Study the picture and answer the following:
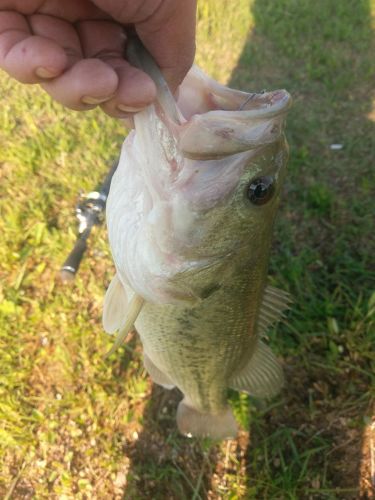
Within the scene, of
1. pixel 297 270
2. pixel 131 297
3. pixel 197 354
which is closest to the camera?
pixel 131 297

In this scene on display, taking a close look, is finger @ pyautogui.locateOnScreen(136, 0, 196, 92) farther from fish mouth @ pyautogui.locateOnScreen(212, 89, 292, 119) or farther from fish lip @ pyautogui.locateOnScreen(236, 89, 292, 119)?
fish lip @ pyautogui.locateOnScreen(236, 89, 292, 119)

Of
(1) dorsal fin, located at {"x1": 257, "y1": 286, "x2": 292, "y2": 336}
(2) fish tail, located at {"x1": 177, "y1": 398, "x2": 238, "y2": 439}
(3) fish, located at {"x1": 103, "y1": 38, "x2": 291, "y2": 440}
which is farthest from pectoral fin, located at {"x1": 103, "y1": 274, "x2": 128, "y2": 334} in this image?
(2) fish tail, located at {"x1": 177, "y1": 398, "x2": 238, "y2": 439}

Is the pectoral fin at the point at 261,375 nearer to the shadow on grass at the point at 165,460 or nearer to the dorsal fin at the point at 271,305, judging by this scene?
the dorsal fin at the point at 271,305

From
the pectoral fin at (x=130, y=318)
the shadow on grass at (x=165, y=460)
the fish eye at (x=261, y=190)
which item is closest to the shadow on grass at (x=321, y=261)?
the shadow on grass at (x=165, y=460)

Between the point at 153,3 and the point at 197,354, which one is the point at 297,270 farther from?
the point at 153,3

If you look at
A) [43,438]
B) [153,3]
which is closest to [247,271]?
[153,3]

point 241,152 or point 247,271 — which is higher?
point 241,152
